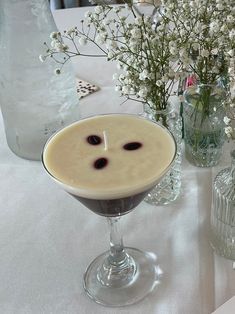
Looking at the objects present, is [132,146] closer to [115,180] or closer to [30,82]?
[115,180]

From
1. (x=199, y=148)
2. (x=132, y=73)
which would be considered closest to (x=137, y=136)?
(x=132, y=73)

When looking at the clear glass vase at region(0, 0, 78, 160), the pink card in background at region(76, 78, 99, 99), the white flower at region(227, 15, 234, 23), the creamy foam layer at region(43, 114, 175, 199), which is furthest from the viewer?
the pink card in background at region(76, 78, 99, 99)

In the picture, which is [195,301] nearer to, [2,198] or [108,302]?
[108,302]

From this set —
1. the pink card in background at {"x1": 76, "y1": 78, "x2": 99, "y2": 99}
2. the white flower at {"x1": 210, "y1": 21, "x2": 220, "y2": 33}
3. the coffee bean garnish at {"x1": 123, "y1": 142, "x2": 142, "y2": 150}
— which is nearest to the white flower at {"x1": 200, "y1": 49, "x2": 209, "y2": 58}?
the white flower at {"x1": 210, "y1": 21, "x2": 220, "y2": 33}

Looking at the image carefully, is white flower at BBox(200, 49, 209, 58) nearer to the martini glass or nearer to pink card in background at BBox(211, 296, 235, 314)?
the martini glass

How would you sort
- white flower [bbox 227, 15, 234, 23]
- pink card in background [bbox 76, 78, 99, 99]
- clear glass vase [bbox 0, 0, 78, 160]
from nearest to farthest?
white flower [bbox 227, 15, 234, 23]
clear glass vase [bbox 0, 0, 78, 160]
pink card in background [bbox 76, 78, 99, 99]

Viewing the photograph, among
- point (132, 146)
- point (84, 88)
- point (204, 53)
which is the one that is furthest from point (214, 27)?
point (84, 88)
